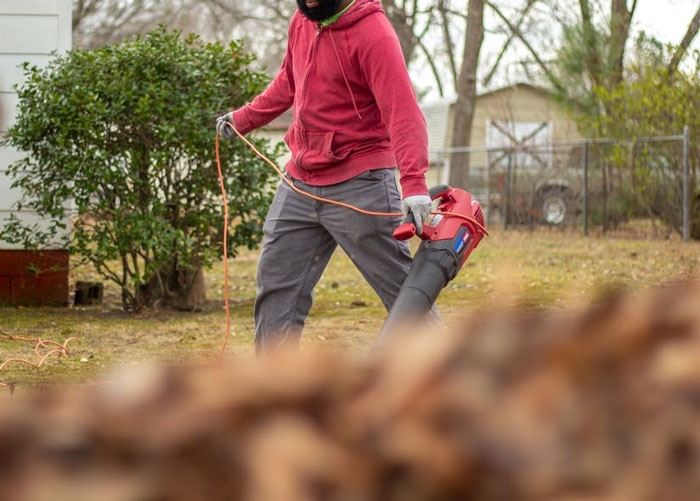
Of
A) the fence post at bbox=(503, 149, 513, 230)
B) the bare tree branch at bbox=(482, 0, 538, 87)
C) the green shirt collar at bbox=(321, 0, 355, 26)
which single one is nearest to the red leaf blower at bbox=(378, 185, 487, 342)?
the green shirt collar at bbox=(321, 0, 355, 26)

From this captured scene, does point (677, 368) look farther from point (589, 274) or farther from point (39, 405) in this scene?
point (589, 274)

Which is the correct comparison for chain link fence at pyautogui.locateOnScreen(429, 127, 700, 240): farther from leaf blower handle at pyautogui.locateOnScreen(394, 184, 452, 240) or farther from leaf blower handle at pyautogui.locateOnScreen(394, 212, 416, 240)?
leaf blower handle at pyautogui.locateOnScreen(394, 212, 416, 240)

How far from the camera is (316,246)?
4531mm

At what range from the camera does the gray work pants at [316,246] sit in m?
4.34

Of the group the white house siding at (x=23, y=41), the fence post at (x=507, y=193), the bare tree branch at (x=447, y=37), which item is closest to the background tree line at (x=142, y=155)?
the white house siding at (x=23, y=41)

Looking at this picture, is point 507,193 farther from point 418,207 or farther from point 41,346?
point 418,207

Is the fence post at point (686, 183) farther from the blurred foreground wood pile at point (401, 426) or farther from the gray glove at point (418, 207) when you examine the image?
the blurred foreground wood pile at point (401, 426)

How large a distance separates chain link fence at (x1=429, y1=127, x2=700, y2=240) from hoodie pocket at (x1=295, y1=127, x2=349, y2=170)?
35.9 ft

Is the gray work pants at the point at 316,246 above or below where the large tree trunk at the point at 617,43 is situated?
below

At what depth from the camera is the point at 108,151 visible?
7.17 meters

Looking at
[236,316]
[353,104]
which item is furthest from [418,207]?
[236,316]

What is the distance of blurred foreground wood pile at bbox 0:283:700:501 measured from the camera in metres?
0.47

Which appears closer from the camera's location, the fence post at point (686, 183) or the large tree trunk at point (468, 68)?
the fence post at point (686, 183)

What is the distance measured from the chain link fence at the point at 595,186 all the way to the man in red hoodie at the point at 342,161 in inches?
428
